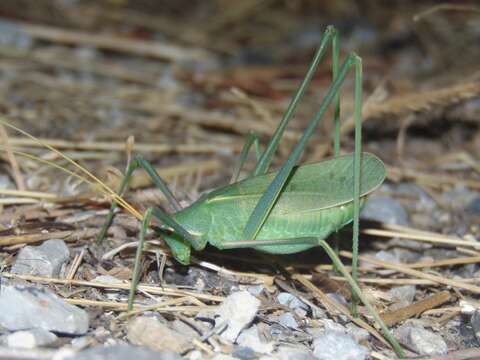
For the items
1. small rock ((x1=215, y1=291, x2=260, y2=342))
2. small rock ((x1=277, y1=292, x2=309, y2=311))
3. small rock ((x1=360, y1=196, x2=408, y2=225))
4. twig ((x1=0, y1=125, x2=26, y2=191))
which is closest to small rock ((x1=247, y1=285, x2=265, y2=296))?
small rock ((x1=277, y1=292, x2=309, y2=311))

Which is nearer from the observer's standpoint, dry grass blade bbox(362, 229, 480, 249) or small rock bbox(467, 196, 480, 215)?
dry grass blade bbox(362, 229, 480, 249)

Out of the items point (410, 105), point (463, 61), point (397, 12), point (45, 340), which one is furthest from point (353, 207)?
point (397, 12)

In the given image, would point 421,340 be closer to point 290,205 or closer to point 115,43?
point 290,205

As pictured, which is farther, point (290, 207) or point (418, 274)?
point (418, 274)

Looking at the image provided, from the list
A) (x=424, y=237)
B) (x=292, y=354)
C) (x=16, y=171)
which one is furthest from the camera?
(x=16, y=171)

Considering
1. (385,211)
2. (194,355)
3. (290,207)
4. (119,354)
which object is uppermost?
(290,207)

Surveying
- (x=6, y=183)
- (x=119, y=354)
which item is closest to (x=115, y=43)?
(x=6, y=183)

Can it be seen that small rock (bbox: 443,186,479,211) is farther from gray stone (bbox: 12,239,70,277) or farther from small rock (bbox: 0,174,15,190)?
small rock (bbox: 0,174,15,190)
